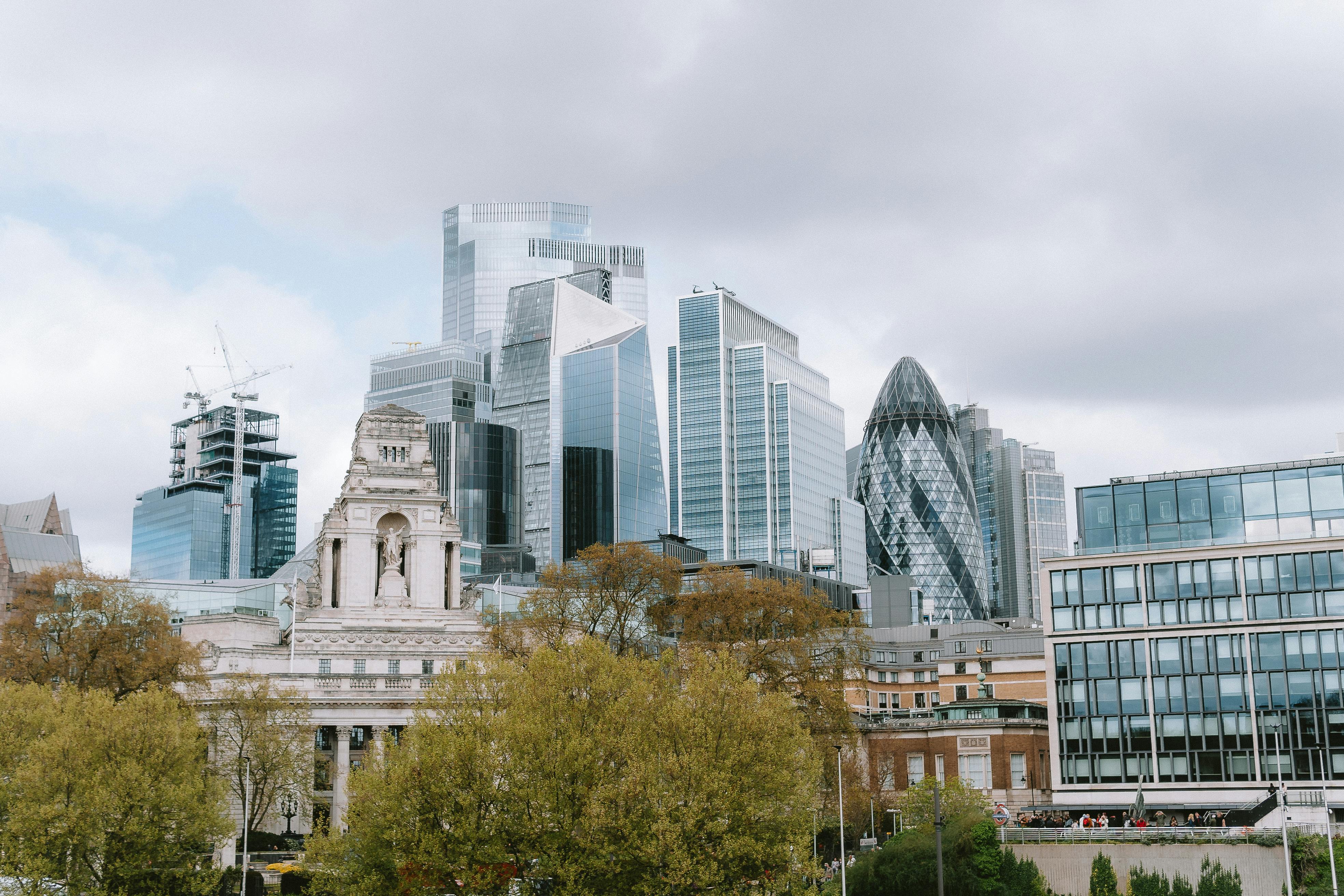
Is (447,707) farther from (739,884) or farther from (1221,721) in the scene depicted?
(1221,721)

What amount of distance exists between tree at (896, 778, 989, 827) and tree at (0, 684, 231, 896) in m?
36.9

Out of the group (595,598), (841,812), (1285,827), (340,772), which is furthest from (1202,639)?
(340,772)

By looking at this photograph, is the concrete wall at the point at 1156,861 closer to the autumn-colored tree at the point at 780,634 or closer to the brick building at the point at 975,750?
the autumn-colored tree at the point at 780,634

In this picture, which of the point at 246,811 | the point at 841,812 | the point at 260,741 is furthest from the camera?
the point at 260,741

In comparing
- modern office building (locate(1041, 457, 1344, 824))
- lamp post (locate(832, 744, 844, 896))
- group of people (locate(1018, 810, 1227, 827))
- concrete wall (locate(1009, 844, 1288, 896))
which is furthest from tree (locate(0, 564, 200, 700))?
modern office building (locate(1041, 457, 1344, 824))

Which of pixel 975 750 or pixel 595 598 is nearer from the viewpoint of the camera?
pixel 595 598

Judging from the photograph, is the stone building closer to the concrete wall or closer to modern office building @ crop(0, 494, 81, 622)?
modern office building @ crop(0, 494, 81, 622)

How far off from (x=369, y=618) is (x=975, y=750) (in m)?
48.2

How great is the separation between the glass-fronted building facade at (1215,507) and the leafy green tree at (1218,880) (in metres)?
35.2

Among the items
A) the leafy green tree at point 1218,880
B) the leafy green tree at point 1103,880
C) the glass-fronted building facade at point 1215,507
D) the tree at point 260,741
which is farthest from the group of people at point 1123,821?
the tree at point 260,741

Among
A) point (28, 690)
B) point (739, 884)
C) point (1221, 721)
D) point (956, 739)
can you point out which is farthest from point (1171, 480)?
point (28, 690)

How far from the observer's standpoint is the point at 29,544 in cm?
16338

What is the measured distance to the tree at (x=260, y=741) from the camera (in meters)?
96.7

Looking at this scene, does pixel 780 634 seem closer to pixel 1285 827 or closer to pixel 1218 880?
pixel 1218 880
